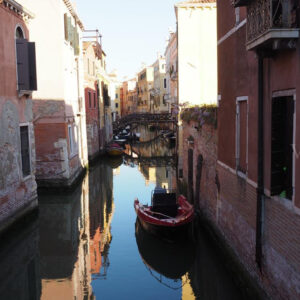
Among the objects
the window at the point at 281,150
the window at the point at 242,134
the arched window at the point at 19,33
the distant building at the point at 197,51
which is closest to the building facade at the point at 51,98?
the arched window at the point at 19,33

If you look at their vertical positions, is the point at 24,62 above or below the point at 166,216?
above

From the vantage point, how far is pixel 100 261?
380 inches

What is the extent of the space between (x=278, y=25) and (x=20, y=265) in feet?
24.5

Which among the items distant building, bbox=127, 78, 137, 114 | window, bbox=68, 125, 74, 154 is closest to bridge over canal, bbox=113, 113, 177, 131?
window, bbox=68, 125, 74, 154

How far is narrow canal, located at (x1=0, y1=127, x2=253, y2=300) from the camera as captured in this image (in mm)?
8008

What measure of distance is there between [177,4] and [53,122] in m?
10.9

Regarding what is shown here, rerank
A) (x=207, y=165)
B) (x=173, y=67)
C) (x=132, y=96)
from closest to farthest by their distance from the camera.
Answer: (x=207, y=165)
(x=173, y=67)
(x=132, y=96)

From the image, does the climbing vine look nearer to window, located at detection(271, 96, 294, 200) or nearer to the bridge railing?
window, located at detection(271, 96, 294, 200)

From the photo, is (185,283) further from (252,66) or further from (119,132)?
(119,132)

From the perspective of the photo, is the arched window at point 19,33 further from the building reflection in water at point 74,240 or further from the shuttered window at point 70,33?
the building reflection in water at point 74,240

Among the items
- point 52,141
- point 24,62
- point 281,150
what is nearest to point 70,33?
point 52,141

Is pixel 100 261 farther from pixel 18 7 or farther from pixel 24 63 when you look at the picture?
pixel 18 7

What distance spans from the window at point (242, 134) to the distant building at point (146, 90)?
54.7 metres

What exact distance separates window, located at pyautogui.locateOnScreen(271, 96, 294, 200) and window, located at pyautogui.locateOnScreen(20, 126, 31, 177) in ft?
28.1
